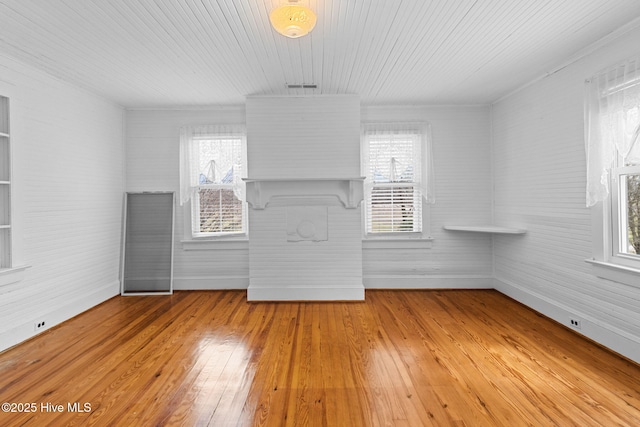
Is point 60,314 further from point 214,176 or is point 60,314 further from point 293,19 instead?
point 293,19

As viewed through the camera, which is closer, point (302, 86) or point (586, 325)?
point (586, 325)

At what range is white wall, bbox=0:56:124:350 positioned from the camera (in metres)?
3.09

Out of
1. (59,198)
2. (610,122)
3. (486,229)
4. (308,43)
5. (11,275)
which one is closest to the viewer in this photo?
(610,122)

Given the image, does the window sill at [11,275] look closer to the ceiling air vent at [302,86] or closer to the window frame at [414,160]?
the ceiling air vent at [302,86]

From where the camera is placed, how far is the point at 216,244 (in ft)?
15.6

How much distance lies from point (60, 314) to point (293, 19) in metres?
3.87

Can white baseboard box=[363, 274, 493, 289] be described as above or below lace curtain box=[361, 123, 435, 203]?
below

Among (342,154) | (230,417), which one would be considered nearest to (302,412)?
(230,417)

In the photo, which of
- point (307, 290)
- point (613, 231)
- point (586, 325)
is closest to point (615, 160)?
point (613, 231)

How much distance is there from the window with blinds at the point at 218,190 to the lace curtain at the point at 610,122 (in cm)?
404

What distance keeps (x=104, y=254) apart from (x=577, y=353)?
5406 mm

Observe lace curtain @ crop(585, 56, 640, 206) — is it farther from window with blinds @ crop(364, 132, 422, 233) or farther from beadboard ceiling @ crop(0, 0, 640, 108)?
window with blinds @ crop(364, 132, 422, 233)

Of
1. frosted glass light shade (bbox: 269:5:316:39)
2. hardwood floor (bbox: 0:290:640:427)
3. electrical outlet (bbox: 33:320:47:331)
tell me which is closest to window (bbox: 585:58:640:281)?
hardwood floor (bbox: 0:290:640:427)

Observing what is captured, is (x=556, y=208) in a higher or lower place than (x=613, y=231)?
higher
